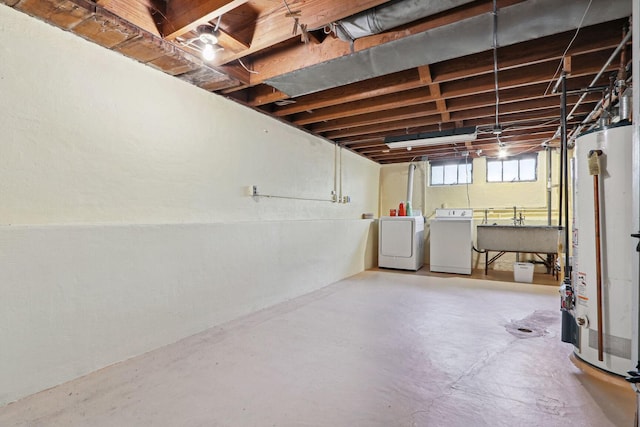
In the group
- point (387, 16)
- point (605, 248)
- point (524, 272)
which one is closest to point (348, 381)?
point (605, 248)

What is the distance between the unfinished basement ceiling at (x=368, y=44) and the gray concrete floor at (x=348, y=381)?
213 centimetres

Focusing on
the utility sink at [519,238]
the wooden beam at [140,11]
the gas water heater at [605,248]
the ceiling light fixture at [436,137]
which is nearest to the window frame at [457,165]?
the utility sink at [519,238]

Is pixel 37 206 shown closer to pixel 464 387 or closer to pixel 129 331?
pixel 129 331

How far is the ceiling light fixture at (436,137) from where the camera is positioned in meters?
3.99

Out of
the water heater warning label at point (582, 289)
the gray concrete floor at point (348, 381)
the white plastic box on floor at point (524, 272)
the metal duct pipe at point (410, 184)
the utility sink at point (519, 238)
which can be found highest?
the metal duct pipe at point (410, 184)

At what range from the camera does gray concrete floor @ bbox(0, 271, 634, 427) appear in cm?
155

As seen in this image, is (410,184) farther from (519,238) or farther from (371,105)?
(371,105)

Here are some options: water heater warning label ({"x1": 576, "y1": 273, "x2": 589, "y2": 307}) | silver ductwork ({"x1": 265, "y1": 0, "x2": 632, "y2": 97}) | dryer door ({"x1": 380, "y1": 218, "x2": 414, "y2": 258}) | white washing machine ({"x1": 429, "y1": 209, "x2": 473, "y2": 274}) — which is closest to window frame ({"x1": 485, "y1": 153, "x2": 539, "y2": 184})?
white washing machine ({"x1": 429, "y1": 209, "x2": 473, "y2": 274})

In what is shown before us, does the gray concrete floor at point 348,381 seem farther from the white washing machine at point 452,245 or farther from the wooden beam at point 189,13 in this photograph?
the white washing machine at point 452,245

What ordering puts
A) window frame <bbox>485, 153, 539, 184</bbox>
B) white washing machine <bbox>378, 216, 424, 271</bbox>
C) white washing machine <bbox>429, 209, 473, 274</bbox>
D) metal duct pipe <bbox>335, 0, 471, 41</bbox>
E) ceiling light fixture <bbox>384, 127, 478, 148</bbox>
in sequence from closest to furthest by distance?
1. metal duct pipe <bbox>335, 0, 471, 41</bbox>
2. ceiling light fixture <bbox>384, 127, 478, 148</bbox>
3. white washing machine <bbox>429, 209, 473, 274</bbox>
4. window frame <bbox>485, 153, 539, 184</bbox>
5. white washing machine <bbox>378, 216, 424, 271</bbox>

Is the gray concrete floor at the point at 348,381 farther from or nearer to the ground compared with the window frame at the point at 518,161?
nearer to the ground

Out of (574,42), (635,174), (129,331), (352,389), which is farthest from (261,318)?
(574,42)

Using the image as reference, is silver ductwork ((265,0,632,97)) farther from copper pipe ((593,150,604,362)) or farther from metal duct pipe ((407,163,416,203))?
metal duct pipe ((407,163,416,203))

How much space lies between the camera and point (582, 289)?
211cm
